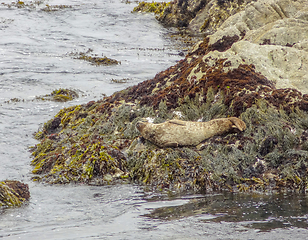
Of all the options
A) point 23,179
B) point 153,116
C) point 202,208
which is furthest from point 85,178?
point 202,208

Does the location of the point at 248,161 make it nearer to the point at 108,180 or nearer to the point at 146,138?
the point at 146,138

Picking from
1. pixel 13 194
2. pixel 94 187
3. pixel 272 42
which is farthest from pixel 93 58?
pixel 13 194

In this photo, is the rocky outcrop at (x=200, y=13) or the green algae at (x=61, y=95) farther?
the rocky outcrop at (x=200, y=13)

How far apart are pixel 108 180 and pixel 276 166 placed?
3.22m

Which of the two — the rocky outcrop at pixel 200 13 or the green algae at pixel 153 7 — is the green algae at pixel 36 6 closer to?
the green algae at pixel 153 7

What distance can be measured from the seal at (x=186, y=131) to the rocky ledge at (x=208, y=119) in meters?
0.12

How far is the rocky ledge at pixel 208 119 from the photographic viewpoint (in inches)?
275

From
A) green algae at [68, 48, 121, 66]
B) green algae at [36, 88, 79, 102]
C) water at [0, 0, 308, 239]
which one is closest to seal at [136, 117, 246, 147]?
water at [0, 0, 308, 239]

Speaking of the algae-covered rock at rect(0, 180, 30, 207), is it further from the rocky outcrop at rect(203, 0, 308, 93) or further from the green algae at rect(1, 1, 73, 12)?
the green algae at rect(1, 1, 73, 12)

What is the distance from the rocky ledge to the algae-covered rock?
3.12 feet

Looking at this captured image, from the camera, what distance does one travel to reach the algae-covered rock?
21.0 feet

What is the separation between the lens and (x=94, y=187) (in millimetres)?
7254

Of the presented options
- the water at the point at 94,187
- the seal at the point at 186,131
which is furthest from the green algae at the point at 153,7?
the seal at the point at 186,131

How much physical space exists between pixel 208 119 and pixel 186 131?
71cm
